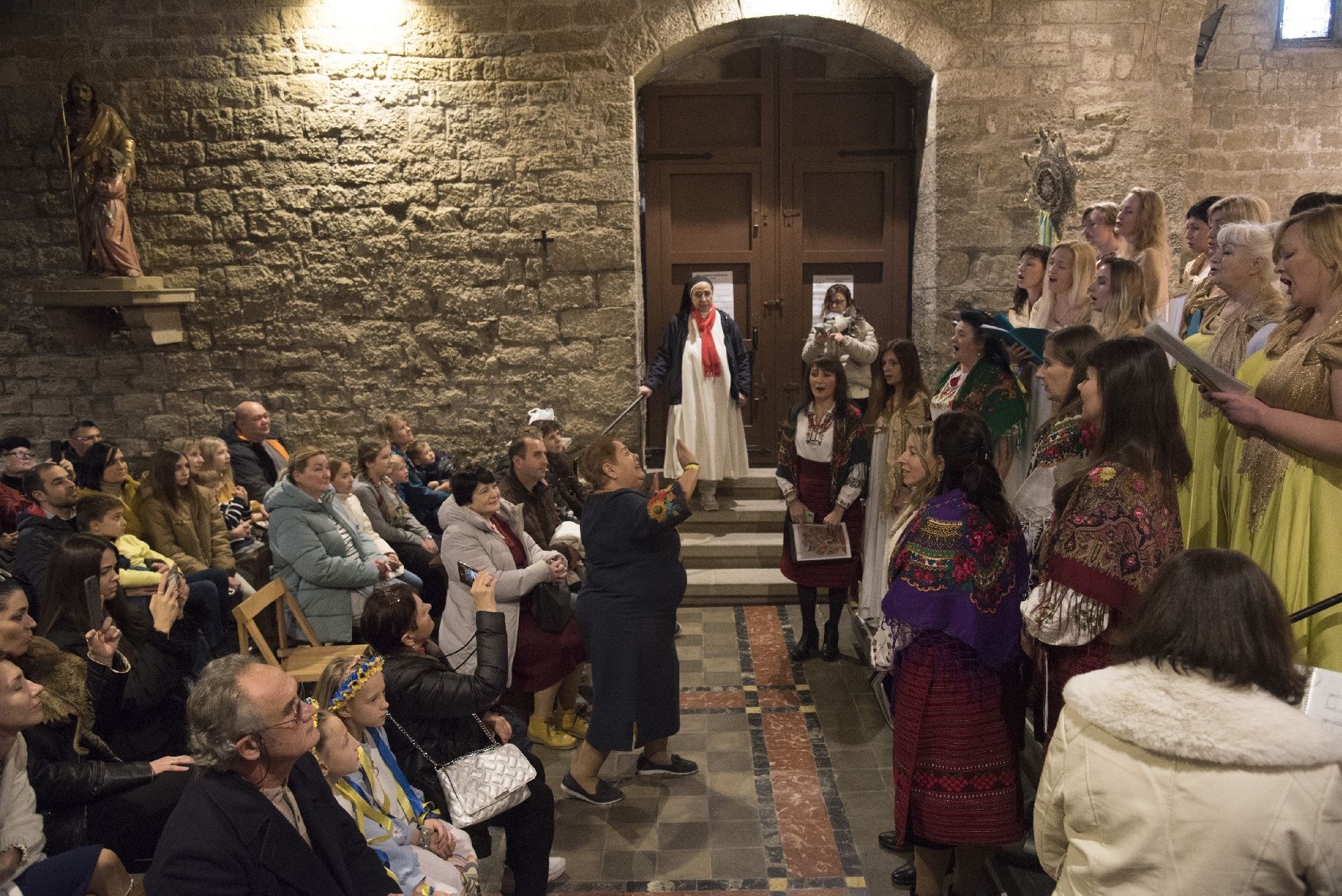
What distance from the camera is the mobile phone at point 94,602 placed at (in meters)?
3.23

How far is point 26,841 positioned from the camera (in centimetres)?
248

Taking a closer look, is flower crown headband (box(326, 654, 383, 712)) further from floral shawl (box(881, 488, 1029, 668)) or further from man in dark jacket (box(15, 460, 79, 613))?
man in dark jacket (box(15, 460, 79, 613))

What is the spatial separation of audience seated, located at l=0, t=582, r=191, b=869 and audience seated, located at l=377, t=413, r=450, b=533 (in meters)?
2.83

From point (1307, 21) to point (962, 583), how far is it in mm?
7355

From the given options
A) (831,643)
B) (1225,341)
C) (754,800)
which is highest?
(1225,341)

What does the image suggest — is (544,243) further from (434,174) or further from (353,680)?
(353,680)

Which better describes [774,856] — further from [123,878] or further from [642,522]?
[123,878]

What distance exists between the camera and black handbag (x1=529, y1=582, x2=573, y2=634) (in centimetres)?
427

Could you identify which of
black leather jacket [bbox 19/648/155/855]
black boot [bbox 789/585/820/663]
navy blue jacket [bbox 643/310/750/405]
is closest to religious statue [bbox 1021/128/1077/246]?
navy blue jacket [bbox 643/310/750/405]

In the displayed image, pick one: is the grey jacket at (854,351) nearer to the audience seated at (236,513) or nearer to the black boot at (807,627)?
the black boot at (807,627)

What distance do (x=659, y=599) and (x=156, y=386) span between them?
4.98 metres

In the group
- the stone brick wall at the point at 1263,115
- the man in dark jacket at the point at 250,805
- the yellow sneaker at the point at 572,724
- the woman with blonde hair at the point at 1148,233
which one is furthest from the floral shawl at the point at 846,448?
the stone brick wall at the point at 1263,115

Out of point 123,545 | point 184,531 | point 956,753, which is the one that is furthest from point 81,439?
point 956,753

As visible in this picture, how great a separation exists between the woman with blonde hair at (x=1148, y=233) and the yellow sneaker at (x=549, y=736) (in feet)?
10.3
